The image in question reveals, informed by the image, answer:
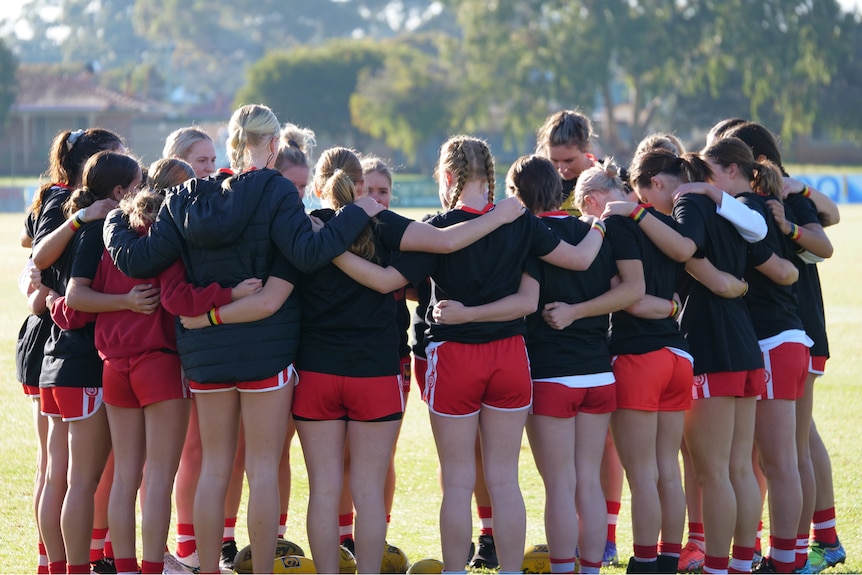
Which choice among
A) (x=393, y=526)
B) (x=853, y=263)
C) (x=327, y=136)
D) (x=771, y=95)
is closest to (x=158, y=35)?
(x=327, y=136)

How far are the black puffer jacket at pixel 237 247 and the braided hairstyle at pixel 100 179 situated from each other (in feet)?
1.43

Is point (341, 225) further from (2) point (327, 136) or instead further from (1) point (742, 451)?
(2) point (327, 136)

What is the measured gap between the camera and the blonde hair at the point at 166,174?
4.80 meters

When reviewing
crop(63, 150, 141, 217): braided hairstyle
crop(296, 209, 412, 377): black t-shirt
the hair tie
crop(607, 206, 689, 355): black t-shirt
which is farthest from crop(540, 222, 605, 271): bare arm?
the hair tie

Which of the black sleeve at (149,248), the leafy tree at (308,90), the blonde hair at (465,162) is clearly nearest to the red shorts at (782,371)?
the blonde hair at (465,162)

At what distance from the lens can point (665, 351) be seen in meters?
4.82

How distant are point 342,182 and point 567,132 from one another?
164 cm

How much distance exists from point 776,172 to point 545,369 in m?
1.54

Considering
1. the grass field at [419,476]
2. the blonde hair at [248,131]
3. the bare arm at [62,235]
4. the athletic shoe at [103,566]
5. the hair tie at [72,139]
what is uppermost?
the hair tie at [72,139]

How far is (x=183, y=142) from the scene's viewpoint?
552cm

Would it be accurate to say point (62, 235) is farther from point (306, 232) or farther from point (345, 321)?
point (345, 321)

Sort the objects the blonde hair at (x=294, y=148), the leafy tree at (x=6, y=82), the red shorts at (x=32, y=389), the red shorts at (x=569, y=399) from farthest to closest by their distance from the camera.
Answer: the leafy tree at (x=6, y=82) → the blonde hair at (x=294, y=148) → the red shorts at (x=32, y=389) → the red shorts at (x=569, y=399)

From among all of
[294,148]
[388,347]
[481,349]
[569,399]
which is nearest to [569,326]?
[569,399]

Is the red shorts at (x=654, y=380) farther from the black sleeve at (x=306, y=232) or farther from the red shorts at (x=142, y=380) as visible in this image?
the red shorts at (x=142, y=380)
